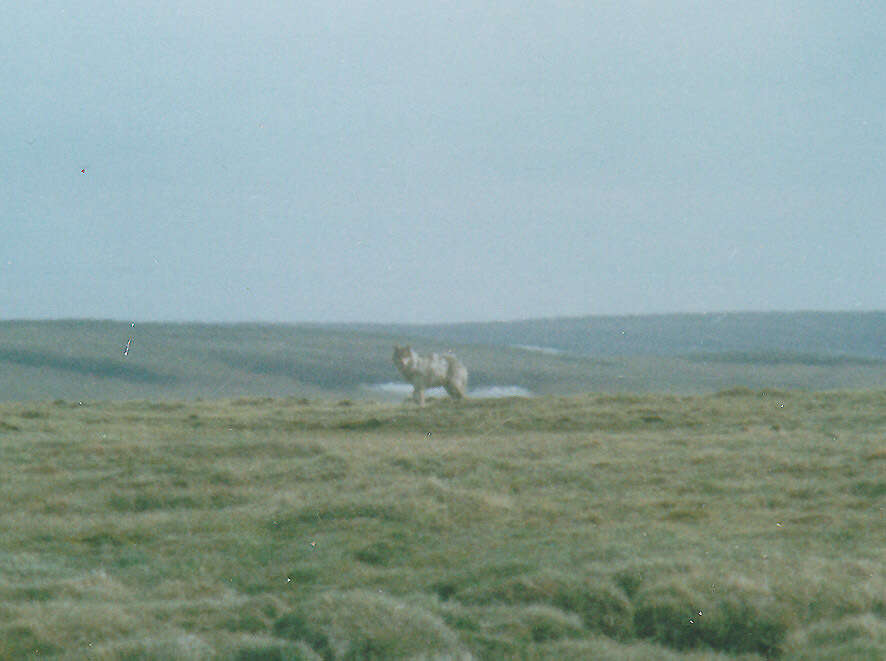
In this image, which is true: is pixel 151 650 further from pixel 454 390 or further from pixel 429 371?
pixel 454 390

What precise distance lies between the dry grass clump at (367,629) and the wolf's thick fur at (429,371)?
17.1 meters

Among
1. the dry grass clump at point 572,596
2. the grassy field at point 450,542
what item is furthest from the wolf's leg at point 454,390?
the dry grass clump at point 572,596

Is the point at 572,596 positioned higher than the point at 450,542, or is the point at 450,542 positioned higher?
the point at 572,596

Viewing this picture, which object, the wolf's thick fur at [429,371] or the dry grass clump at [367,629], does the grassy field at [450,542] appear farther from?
the wolf's thick fur at [429,371]

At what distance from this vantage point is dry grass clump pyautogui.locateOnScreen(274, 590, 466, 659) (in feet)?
19.3

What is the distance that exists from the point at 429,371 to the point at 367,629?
58.7 feet

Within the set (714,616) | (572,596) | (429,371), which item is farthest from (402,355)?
(714,616)

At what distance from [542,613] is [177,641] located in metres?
2.33


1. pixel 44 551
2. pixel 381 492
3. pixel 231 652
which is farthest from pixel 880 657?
pixel 44 551

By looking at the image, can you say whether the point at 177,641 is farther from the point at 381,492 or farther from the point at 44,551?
the point at 381,492

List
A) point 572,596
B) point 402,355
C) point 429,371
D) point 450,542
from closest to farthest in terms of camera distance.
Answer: point 572,596
point 450,542
point 402,355
point 429,371

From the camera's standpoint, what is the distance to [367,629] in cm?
606

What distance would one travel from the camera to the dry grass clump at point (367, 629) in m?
5.88

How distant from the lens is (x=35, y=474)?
1344cm
